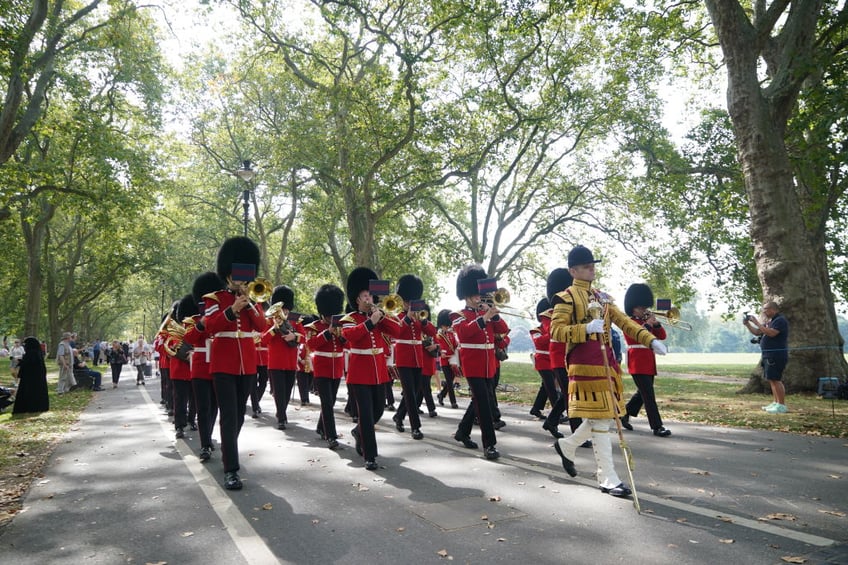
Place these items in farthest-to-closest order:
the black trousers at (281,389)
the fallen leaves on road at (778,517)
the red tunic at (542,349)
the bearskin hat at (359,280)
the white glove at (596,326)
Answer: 1. the black trousers at (281,389)
2. the red tunic at (542,349)
3. the bearskin hat at (359,280)
4. the white glove at (596,326)
5. the fallen leaves on road at (778,517)

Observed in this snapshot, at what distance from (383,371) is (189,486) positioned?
2.56 m

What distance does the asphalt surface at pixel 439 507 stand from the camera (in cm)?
433

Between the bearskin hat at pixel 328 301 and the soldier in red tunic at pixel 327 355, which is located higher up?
the bearskin hat at pixel 328 301

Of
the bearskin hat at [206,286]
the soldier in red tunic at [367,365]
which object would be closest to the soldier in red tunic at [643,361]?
the soldier in red tunic at [367,365]

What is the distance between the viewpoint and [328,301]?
10.1 metres

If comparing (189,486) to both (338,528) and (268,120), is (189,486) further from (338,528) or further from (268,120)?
(268,120)

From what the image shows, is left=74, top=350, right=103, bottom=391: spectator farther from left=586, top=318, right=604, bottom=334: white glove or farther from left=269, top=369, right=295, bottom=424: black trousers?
left=586, top=318, right=604, bottom=334: white glove

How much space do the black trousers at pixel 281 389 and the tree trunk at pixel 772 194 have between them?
10.3 metres

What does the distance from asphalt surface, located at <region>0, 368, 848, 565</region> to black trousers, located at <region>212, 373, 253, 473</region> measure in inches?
12.6

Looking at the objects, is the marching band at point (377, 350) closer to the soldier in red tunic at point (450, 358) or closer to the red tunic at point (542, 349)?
the red tunic at point (542, 349)

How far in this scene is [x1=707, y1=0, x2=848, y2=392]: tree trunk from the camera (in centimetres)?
1329

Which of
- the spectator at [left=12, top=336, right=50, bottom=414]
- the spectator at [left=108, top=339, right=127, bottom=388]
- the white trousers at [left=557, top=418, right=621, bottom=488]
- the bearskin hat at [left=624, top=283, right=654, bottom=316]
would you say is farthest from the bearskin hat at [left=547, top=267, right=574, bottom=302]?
the spectator at [left=108, top=339, right=127, bottom=388]

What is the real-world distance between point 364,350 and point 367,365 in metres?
0.19

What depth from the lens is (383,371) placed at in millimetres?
7848
